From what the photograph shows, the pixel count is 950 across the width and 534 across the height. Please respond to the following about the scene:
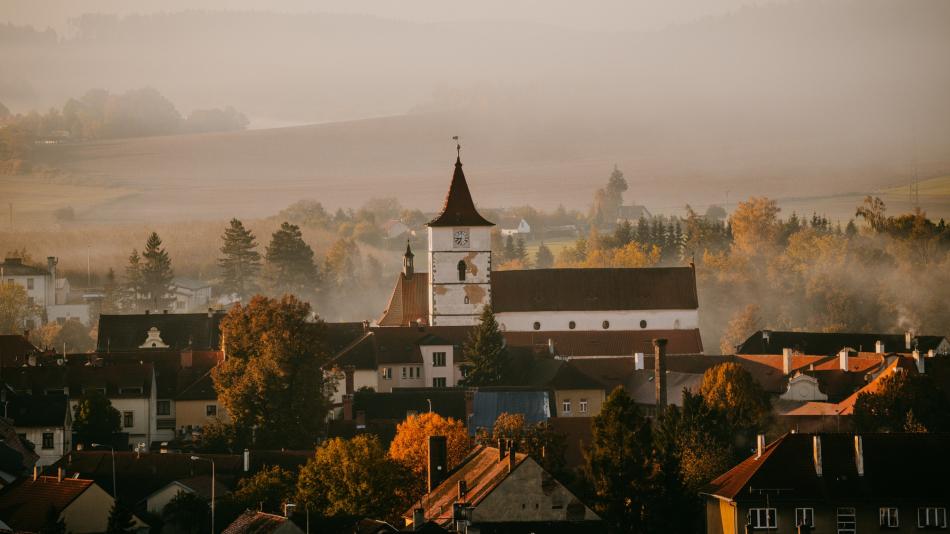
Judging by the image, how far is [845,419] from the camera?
98812 millimetres

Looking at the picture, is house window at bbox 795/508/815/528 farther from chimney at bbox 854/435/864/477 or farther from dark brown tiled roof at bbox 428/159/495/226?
dark brown tiled roof at bbox 428/159/495/226

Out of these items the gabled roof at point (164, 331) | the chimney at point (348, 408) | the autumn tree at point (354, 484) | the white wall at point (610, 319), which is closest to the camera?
the autumn tree at point (354, 484)

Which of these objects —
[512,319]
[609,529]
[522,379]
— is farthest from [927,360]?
[609,529]

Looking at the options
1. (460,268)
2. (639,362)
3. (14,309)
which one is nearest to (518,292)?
(460,268)

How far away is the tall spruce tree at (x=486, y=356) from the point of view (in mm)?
117750

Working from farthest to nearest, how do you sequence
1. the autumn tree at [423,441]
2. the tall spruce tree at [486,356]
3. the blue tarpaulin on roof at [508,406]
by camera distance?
the tall spruce tree at [486,356] < the blue tarpaulin on roof at [508,406] < the autumn tree at [423,441]

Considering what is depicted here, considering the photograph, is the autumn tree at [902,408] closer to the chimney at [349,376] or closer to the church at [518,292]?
the chimney at [349,376]

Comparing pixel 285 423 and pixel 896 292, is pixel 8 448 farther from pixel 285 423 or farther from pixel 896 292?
pixel 896 292

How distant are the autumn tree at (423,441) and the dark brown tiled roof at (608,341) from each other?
3872 centimetres

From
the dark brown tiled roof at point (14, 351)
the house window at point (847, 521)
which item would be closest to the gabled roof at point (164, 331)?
the dark brown tiled roof at point (14, 351)

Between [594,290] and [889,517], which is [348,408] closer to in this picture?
[594,290]

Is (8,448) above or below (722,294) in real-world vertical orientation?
below

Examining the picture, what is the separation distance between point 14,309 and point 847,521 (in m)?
123

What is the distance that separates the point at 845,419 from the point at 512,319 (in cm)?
3784
